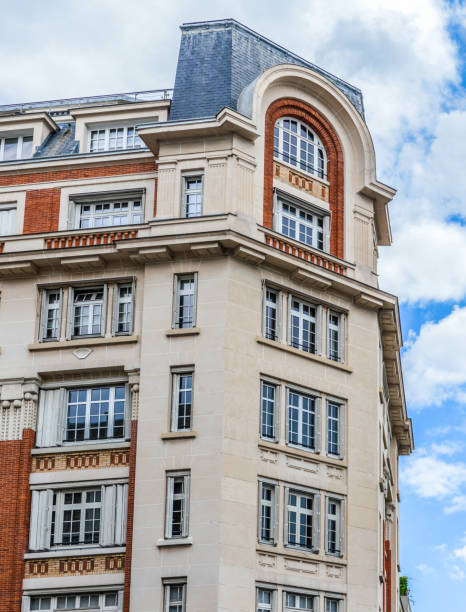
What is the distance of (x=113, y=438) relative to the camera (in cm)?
4356

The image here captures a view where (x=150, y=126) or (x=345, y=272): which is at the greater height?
(x=150, y=126)

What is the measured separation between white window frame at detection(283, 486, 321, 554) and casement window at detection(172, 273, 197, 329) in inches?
261

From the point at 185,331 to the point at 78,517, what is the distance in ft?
23.6

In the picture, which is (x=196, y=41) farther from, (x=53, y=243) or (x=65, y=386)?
(x=65, y=386)

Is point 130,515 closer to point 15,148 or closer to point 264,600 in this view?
point 264,600

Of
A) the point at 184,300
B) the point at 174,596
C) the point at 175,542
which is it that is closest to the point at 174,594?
the point at 174,596

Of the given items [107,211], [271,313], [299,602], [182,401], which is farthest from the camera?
[107,211]

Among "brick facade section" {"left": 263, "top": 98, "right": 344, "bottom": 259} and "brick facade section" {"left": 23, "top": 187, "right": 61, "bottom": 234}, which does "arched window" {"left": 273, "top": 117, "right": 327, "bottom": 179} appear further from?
"brick facade section" {"left": 23, "top": 187, "right": 61, "bottom": 234}

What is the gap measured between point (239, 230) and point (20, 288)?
826 cm

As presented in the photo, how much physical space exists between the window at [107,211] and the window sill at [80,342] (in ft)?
16.1

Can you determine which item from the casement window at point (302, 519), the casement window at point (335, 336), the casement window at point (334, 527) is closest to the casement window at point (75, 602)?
the casement window at point (302, 519)

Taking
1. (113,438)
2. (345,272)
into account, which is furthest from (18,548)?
(345,272)

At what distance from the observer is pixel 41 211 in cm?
4778

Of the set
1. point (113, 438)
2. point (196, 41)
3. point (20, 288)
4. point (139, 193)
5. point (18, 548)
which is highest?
point (196, 41)
